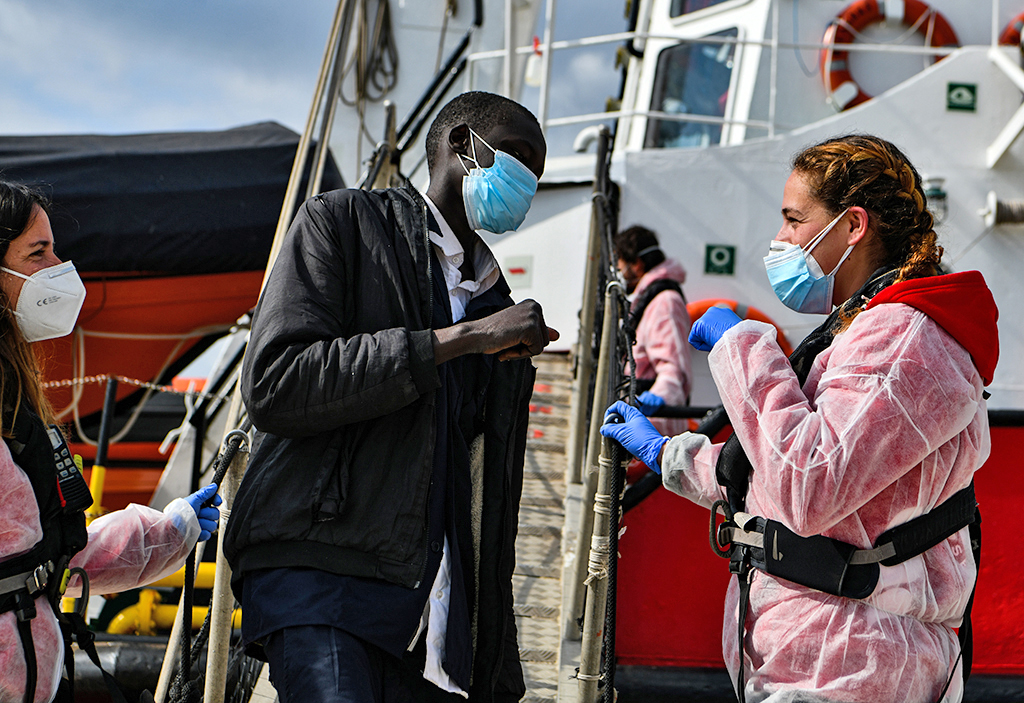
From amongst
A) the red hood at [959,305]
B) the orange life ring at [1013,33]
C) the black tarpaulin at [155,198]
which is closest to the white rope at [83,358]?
the black tarpaulin at [155,198]

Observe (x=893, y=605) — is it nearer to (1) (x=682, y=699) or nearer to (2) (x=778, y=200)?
(1) (x=682, y=699)

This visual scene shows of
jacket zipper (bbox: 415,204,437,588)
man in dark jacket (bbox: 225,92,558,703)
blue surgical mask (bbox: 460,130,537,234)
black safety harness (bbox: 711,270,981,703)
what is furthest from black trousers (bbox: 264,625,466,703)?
blue surgical mask (bbox: 460,130,537,234)

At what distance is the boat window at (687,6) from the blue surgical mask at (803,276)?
748cm

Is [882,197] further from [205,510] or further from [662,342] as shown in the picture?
[662,342]

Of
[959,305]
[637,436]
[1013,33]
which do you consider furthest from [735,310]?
[959,305]

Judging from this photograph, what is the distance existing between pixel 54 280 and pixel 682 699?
8.56 ft

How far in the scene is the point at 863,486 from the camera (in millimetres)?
1488

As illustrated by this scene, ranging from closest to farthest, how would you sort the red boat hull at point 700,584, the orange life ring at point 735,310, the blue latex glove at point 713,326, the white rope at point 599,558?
1. the blue latex glove at point 713,326
2. the white rope at point 599,558
3. the red boat hull at point 700,584
4. the orange life ring at point 735,310

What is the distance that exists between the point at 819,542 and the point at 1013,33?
7.45 meters

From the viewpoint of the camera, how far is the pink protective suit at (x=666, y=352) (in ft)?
15.3

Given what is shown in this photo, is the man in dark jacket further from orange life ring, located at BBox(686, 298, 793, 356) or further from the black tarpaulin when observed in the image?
the black tarpaulin

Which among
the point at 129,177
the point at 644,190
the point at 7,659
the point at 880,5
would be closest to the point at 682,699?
the point at 7,659

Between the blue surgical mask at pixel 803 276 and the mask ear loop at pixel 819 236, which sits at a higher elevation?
the mask ear loop at pixel 819 236

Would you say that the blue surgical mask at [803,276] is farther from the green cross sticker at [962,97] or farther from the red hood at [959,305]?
the green cross sticker at [962,97]
